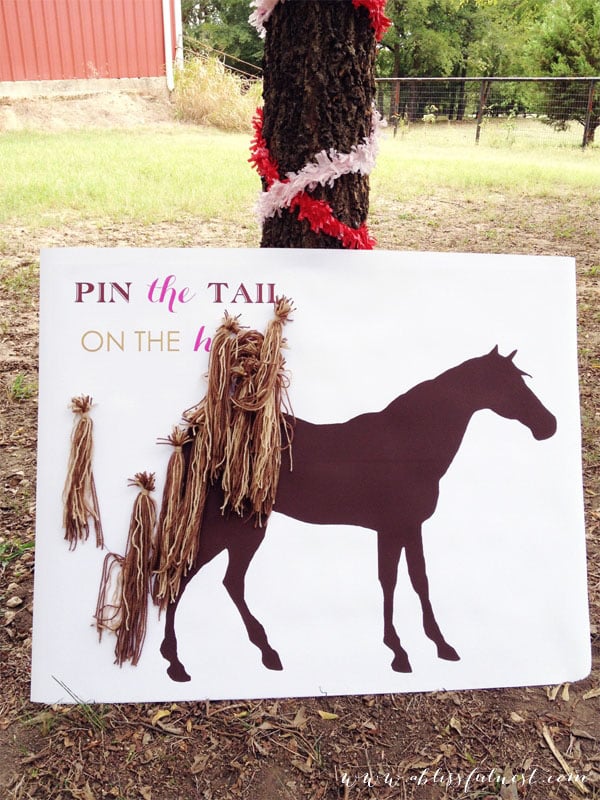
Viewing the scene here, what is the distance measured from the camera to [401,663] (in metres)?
1.33

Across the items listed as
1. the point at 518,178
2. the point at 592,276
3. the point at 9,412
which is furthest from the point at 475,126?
the point at 9,412

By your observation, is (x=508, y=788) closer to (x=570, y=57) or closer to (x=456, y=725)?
(x=456, y=725)

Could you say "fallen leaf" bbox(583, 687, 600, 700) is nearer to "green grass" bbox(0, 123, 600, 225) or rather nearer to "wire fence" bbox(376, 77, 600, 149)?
"green grass" bbox(0, 123, 600, 225)

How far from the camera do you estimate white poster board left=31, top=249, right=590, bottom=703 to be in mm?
1276

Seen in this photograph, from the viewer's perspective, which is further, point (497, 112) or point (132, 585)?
point (497, 112)

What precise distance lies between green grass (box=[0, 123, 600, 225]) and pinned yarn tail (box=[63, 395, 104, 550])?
422 cm

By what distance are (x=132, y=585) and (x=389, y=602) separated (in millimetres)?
494

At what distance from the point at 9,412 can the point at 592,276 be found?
12.9 feet

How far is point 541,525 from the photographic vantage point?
1.36 metres

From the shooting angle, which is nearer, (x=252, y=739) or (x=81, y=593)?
(x=81, y=593)

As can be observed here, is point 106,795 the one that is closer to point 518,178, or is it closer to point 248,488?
point 248,488

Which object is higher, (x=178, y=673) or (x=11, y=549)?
(x=178, y=673)

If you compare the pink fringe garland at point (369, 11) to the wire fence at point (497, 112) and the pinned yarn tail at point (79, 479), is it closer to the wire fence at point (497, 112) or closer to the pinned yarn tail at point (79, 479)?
the pinned yarn tail at point (79, 479)

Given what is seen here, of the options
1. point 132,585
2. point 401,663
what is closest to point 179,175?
point 132,585
